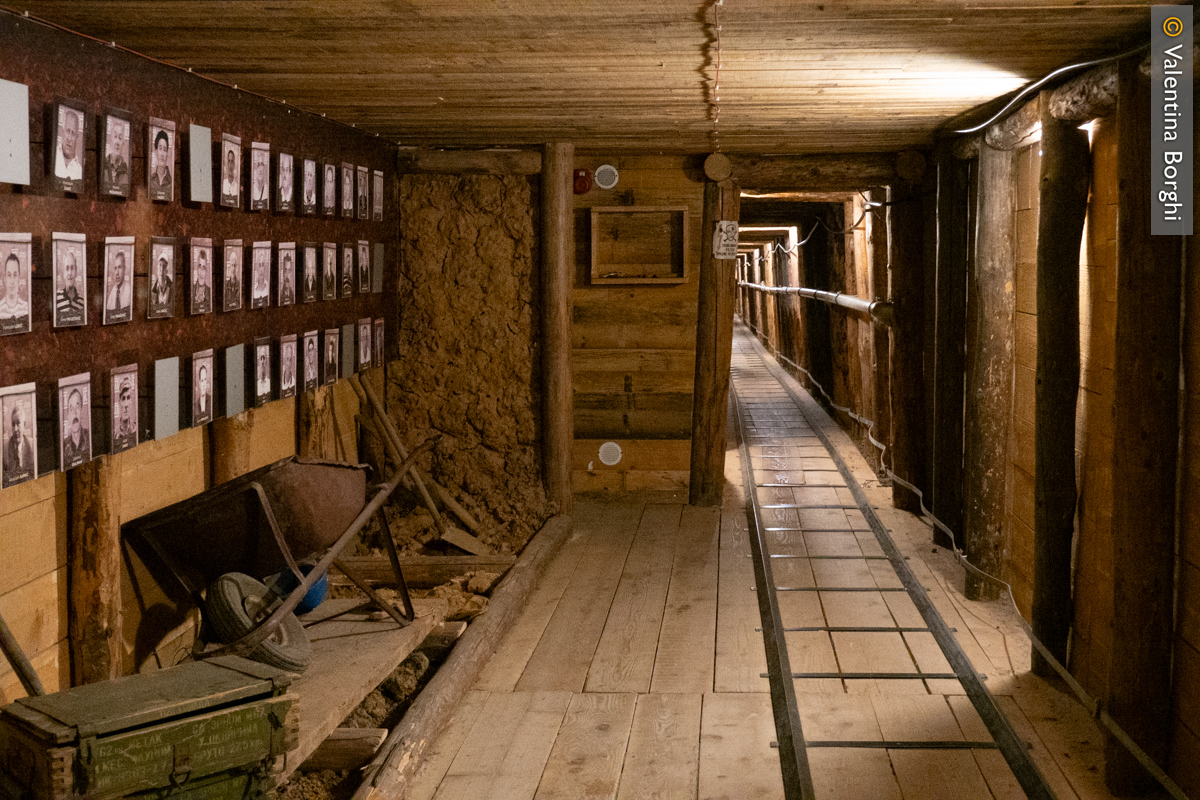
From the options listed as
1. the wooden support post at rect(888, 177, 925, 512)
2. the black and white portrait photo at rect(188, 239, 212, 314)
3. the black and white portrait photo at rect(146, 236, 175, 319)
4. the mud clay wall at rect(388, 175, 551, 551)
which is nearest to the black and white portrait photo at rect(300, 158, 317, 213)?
the black and white portrait photo at rect(188, 239, 212, 314)

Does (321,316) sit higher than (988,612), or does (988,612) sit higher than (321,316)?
(321,316)

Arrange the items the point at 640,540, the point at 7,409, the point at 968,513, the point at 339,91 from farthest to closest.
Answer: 1. the point at 640,540
2. the point at 968,513
3. the point at 339,91
4. the point at 7,409

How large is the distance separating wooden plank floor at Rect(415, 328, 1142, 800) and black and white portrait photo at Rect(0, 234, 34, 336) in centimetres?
198

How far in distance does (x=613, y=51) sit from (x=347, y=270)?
8.75 feet

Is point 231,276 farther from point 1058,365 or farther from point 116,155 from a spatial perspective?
point 1058,365

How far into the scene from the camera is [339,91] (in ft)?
16.2

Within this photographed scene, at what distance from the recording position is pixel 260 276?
498 centimetres

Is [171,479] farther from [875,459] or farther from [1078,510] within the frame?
[875,459]

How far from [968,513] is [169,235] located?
4.31m

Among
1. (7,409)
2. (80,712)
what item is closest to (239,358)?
(7,409)

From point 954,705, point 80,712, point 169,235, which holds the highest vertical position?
point 169,235

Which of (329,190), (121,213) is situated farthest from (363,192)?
(121,213)

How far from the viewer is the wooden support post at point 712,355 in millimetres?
7750

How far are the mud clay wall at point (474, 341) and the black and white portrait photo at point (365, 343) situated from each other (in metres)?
0.66
